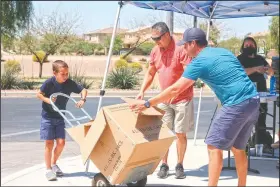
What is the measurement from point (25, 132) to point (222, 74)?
6618mm

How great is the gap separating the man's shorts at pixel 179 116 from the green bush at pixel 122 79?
8.63 meters

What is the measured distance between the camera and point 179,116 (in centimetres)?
653

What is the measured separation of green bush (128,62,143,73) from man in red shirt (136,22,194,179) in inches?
362

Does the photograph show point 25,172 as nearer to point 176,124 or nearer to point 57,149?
point 57,149

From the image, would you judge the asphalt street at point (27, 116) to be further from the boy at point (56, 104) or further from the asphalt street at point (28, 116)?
the boy at point (56, 104)

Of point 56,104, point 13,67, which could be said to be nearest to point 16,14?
point 13,67

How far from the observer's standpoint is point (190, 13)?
8203 millimetres

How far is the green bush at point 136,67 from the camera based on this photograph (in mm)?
16017

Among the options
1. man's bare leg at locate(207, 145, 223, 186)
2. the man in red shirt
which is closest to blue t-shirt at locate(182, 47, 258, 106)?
man's bare leg at locate(207, 145, 223, 186)

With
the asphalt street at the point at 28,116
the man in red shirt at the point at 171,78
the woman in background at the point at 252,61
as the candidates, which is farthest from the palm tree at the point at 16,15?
the man in red shirt at the point at 171,78

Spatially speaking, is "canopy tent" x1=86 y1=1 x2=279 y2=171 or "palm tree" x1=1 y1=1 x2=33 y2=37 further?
"palm tree" x1=1 y1=1 x2=33 y2=37

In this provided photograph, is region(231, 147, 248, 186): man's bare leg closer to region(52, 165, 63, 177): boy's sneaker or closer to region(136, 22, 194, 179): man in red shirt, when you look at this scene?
region(136, 22, 194, 179): man in red shirt

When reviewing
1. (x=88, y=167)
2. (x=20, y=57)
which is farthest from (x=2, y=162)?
(x=20, y=57)

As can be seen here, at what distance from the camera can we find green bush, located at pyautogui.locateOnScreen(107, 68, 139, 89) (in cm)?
1603
